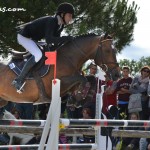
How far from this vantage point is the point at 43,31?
6.64 metres

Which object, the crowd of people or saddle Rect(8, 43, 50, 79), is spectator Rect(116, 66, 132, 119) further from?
saddle Rect(8, 43, 50, 79)

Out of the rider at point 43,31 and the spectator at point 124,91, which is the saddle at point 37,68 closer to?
the rider at point 43,31

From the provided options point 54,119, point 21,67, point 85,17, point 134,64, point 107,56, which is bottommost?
point 54,119

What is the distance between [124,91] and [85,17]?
744 centimetres

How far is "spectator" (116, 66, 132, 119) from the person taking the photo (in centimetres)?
844

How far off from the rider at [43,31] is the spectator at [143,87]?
1.97 metres

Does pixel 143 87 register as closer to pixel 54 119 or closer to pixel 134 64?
pixel 54 119

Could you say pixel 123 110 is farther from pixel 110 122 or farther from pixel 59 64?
pixel 110 122

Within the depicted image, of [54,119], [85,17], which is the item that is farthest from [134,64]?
[54,119]

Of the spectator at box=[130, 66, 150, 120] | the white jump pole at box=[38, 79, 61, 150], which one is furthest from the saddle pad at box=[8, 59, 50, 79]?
the white jump pole at box=[38, 79, 61, 150]

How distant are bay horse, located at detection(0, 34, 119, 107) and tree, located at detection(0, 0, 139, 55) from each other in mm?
6540

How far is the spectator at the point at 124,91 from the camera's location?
27.7 feet

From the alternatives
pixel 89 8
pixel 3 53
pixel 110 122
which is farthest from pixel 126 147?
pixel 89 8

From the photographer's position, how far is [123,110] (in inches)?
337
